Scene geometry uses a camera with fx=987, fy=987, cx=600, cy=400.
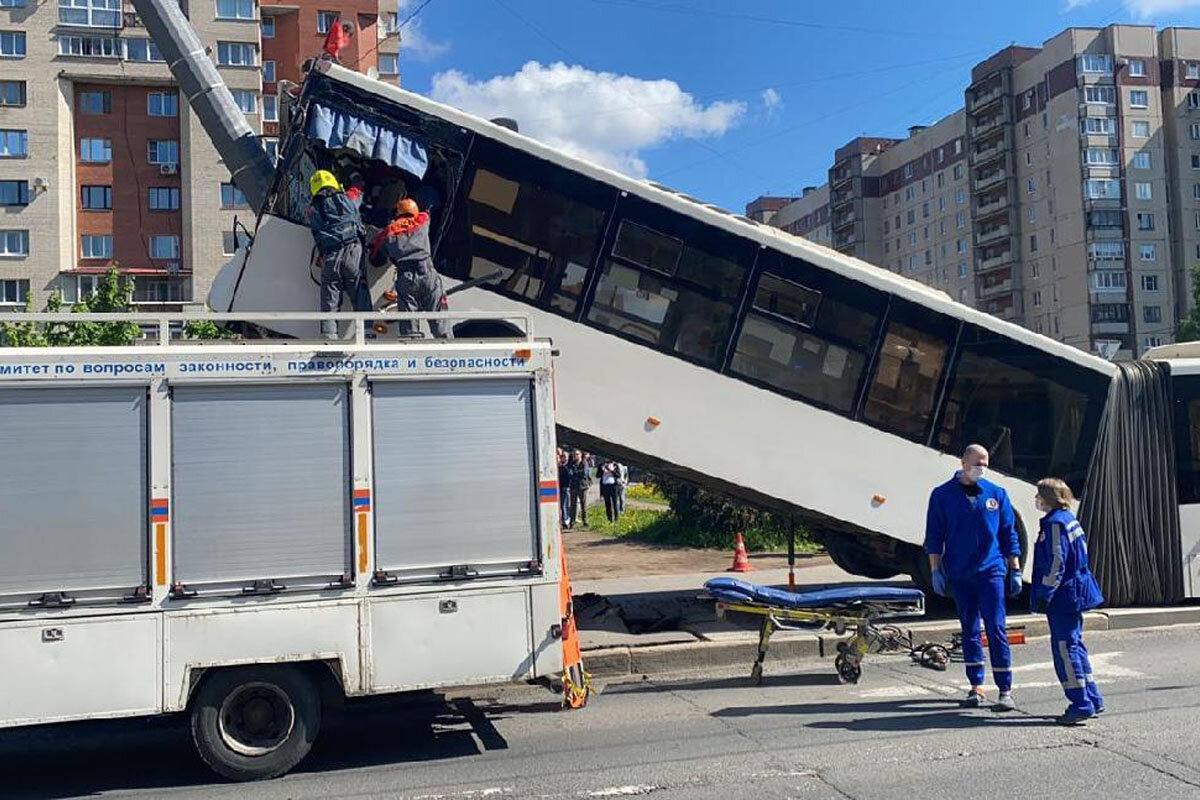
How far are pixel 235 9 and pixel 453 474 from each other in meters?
54.8

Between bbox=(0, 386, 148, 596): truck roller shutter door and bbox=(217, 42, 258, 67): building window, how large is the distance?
173ft

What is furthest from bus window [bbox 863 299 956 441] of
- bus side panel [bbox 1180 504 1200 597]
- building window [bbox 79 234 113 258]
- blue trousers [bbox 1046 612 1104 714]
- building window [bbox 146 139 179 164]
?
building window [bbox 79 234 113 258]

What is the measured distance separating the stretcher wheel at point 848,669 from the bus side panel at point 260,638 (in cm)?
397

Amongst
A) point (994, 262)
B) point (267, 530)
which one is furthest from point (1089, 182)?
point (267, 530)

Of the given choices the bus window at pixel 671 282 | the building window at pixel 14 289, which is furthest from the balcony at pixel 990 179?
the bus window at pixel 671 282

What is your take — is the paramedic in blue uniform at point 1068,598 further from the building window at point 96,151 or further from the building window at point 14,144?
the building window at point 14,144

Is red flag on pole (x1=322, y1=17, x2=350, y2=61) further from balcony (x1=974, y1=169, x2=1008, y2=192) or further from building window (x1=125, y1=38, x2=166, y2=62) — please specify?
balcony (x1=974, y1=169, x2=1008, y2=192)

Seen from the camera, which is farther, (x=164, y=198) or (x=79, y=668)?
(x=164, y=198)

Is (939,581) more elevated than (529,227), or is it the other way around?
(529,227)

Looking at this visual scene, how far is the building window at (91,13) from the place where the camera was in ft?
165

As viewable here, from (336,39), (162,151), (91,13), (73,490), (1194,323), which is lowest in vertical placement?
(73,490)

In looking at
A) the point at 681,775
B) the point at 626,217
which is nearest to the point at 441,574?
the point at 681,775

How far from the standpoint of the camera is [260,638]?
5.84 metres

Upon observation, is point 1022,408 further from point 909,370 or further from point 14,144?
point 14,144
